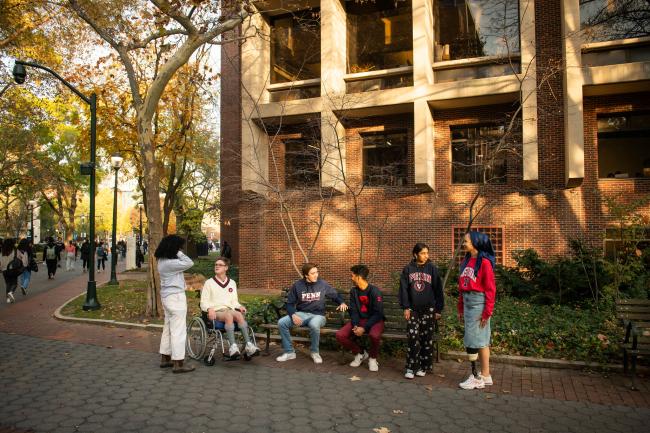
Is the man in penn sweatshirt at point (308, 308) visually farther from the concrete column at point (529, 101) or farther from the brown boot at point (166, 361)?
the concrete column at point (529, 101)

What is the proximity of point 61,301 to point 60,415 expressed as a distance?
1072 cm

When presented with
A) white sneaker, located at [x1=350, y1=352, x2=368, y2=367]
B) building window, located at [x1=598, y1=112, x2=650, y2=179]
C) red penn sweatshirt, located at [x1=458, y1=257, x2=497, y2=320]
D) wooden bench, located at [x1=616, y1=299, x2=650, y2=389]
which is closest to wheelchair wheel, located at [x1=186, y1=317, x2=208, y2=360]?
white sneaker, located at [x1=350, y1=352, x2=368, y2=367]

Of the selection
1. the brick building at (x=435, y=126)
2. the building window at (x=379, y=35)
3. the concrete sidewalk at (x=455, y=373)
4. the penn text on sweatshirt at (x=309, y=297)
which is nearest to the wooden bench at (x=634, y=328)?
the concrete sidewalk at (x=455, y=373)

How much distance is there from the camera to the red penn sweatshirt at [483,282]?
235 inches

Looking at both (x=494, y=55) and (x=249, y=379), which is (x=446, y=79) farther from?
(x=249, y=379)

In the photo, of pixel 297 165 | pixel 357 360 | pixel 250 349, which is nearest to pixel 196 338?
pixel 250 349

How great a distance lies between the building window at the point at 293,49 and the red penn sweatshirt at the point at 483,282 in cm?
1273

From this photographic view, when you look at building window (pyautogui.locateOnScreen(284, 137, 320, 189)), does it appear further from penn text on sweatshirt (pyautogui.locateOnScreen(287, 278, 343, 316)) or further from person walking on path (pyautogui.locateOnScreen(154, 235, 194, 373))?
person walking on path (pyautogui.locateOnScreen(154, 235, 194, 373))

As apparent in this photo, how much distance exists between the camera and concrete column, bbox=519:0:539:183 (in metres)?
14.0

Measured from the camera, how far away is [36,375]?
659 centimetres

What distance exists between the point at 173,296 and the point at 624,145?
13.9 metres

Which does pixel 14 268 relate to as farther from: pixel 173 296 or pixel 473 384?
pixel 473 384

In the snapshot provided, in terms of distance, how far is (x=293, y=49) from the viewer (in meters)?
17.9

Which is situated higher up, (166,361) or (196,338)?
(196,338)
